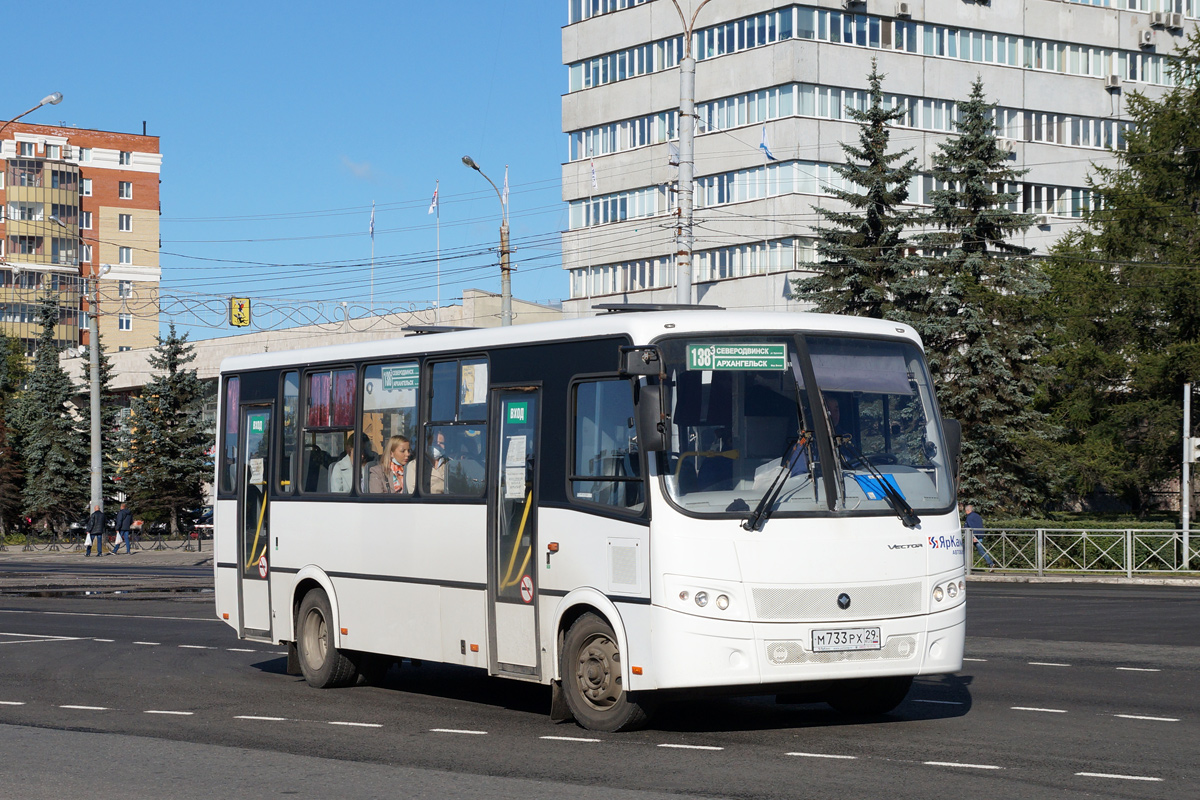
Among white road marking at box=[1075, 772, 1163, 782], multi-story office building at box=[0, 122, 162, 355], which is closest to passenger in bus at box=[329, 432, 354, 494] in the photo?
white road marking at box=[1075, 772, 1163, 782]

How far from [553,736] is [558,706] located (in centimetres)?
58

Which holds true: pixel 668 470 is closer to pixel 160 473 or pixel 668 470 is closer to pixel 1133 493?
pixel 1133 493

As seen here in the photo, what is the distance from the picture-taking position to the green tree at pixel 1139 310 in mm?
46281

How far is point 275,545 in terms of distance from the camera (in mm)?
14828

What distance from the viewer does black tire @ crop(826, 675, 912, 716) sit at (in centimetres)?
1145

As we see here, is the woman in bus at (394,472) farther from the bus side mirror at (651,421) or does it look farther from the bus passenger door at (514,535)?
the bus side mirror at (651,421)

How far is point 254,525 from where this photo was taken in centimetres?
1516

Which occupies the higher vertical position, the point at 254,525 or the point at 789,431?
the point at 789,431

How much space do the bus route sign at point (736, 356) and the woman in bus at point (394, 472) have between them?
3.19 meters

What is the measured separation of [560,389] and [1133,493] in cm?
4139

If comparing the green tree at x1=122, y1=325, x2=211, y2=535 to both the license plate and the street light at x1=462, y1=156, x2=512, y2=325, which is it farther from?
the license plate

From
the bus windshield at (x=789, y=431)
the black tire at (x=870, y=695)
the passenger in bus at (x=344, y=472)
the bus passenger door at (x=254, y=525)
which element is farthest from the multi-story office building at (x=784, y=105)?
the bus windshield at (x=789, y=431)

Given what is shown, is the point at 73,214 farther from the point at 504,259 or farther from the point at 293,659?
the point at 293,659

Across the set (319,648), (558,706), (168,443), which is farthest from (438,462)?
(168,443)
